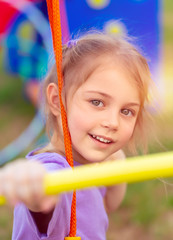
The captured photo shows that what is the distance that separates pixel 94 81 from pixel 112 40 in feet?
0.54

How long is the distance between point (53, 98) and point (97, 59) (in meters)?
0.18

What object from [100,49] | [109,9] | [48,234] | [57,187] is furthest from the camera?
[109,9]

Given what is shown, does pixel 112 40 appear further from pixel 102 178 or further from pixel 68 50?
pixel 102 178

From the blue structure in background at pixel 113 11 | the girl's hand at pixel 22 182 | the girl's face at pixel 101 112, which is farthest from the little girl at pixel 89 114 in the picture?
the blue structure in background at pixel 113 11

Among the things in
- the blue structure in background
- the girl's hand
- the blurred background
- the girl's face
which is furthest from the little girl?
the blue structure in background

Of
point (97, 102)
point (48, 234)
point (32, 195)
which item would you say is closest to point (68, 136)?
point (97, 102)

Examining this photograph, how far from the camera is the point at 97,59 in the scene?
1.07 metres

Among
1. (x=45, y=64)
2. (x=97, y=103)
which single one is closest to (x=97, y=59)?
(x=97, y=103)

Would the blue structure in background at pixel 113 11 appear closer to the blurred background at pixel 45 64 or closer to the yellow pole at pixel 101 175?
the blurred background at pixel 45 64

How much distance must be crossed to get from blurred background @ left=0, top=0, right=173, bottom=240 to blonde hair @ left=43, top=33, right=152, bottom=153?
34.8 inches

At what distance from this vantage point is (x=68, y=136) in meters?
1.00

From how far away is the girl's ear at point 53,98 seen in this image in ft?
3.79

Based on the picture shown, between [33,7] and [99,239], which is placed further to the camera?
[33,7]

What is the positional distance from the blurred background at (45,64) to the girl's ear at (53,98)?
94 centimetres
